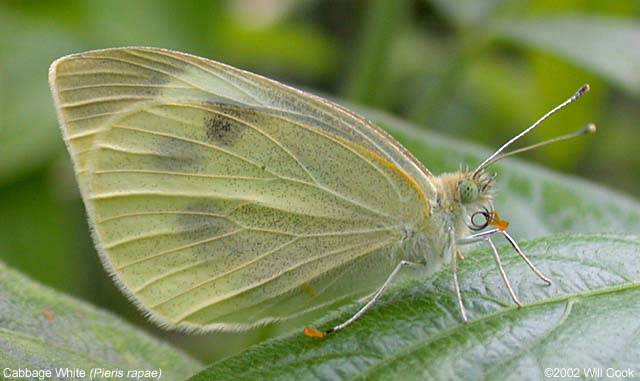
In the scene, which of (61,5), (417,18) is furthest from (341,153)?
(417,18)

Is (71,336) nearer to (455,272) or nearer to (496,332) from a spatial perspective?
(455,272)

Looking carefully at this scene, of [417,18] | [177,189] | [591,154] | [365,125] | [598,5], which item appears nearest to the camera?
[365,125]

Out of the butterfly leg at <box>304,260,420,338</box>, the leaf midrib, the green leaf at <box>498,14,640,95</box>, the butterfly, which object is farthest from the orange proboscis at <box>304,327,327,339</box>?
the green leaf at <box>498,14,640,95</box>

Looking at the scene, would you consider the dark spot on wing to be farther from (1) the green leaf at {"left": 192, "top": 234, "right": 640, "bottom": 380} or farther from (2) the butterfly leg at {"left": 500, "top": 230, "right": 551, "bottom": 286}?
(2) the butterfly leg at {"left": 500, "top": 230, "right": 551, "bottom": 286}

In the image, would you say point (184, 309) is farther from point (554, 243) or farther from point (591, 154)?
point (591, 154)

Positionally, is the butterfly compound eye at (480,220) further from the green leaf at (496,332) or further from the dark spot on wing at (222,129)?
the dark spot on wing at (222,129)

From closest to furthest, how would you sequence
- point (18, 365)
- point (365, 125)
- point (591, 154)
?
point (18, 365)
point (365, 125)
point (591, 154)

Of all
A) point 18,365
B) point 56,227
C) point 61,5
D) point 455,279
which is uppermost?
point 61,5
